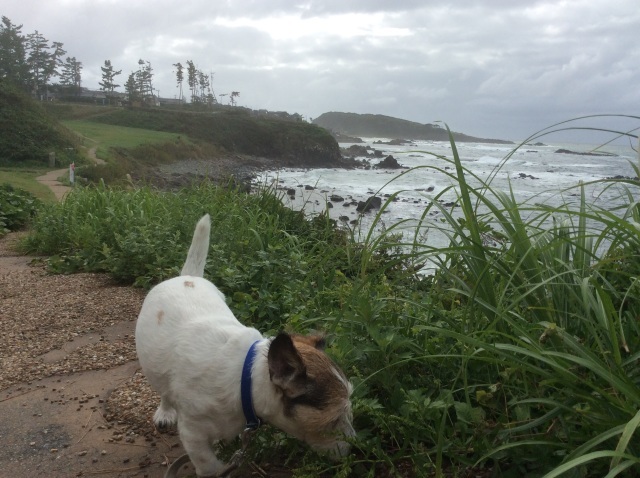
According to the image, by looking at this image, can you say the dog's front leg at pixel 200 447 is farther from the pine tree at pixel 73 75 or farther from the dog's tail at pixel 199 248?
the pine tree at pixel 73 75

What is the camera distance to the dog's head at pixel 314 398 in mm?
2275

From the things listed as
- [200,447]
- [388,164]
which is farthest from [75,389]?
[388,164]

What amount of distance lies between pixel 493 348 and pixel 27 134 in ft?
116

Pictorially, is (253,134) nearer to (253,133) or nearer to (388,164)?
(253,133)

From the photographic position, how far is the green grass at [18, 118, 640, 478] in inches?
82.0

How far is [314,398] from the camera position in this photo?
236 centimetres

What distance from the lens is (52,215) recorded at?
28.7ft

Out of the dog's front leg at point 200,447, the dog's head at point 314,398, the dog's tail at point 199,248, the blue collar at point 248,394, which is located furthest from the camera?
the dog's tail at point 199,248

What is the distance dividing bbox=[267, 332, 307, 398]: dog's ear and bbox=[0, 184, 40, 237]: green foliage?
9950mm

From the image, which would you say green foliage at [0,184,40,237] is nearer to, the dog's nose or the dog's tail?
the dog's tail

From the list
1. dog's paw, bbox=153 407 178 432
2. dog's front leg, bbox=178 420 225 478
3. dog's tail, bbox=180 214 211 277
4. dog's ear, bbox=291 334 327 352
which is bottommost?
dog's paw, bbox=153 407 178 432

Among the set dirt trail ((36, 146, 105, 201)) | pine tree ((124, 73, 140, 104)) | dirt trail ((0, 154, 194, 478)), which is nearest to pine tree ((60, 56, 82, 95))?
pine tree ((124, 73, 140, 104))

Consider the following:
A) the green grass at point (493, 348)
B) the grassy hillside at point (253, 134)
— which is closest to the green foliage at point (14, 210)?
the green grass at point (493, 348)

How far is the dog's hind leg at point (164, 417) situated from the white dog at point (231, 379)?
178 millimetres
